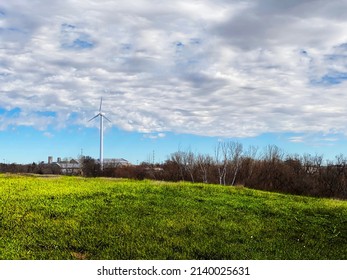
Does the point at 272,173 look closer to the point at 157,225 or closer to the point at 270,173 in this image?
the point at 270,173

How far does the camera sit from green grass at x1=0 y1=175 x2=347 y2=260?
25.1 ft

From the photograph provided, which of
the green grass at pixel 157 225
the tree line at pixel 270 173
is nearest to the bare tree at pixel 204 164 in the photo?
the tree line at pixel 270 173

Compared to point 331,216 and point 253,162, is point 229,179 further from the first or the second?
point 331,216

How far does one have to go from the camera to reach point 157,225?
9.13 m

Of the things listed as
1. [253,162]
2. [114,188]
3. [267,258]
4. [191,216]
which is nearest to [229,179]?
[253,162]

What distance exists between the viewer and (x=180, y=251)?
759cm

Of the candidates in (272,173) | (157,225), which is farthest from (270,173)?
(157,225)

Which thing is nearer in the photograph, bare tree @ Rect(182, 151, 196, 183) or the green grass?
the green grass

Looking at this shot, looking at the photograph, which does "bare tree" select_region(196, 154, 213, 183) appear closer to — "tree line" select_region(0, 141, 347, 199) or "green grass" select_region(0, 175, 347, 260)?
"tree line" select_region(0, 141, 347, 199)

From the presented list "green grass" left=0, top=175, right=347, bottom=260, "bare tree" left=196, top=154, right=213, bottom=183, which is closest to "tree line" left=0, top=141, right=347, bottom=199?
"bare tree" left=196, top=154, right=213, bottom=183

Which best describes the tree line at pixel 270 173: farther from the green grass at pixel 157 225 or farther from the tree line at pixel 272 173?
the green grass at pixel 157 225

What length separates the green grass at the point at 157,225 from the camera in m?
7.64
